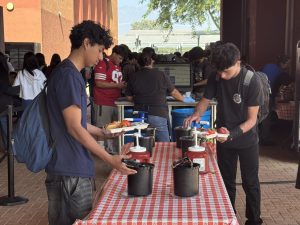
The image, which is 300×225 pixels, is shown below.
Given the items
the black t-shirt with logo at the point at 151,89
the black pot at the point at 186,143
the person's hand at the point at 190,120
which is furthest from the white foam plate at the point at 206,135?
the black t-shirt with logo at the point at 151,89

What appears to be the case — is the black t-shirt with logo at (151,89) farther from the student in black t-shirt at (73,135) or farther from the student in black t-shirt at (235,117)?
the student in black t-shirt at (73,135)

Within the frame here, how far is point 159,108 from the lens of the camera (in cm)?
579

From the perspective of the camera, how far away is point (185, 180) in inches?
96.3

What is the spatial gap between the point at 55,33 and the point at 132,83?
15334mm

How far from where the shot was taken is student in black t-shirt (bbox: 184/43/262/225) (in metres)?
3.53

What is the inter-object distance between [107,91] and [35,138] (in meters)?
4.51

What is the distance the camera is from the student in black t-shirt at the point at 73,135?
2.50m

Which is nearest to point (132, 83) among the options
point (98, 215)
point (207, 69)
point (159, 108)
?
point (159, 108)

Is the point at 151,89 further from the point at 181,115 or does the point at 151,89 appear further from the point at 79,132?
the point at 79,132

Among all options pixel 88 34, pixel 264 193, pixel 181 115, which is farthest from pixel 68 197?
pixel 181 115

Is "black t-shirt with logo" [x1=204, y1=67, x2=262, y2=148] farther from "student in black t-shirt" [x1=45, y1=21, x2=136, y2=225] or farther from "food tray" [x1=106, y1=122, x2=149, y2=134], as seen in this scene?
"student in black t-shirt" [x1=45, y1=21, x2=136, y2=225]

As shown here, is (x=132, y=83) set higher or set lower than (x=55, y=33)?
lower

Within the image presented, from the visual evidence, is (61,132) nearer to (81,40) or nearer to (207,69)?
(81,40)

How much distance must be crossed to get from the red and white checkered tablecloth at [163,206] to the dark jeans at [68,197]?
133mm
